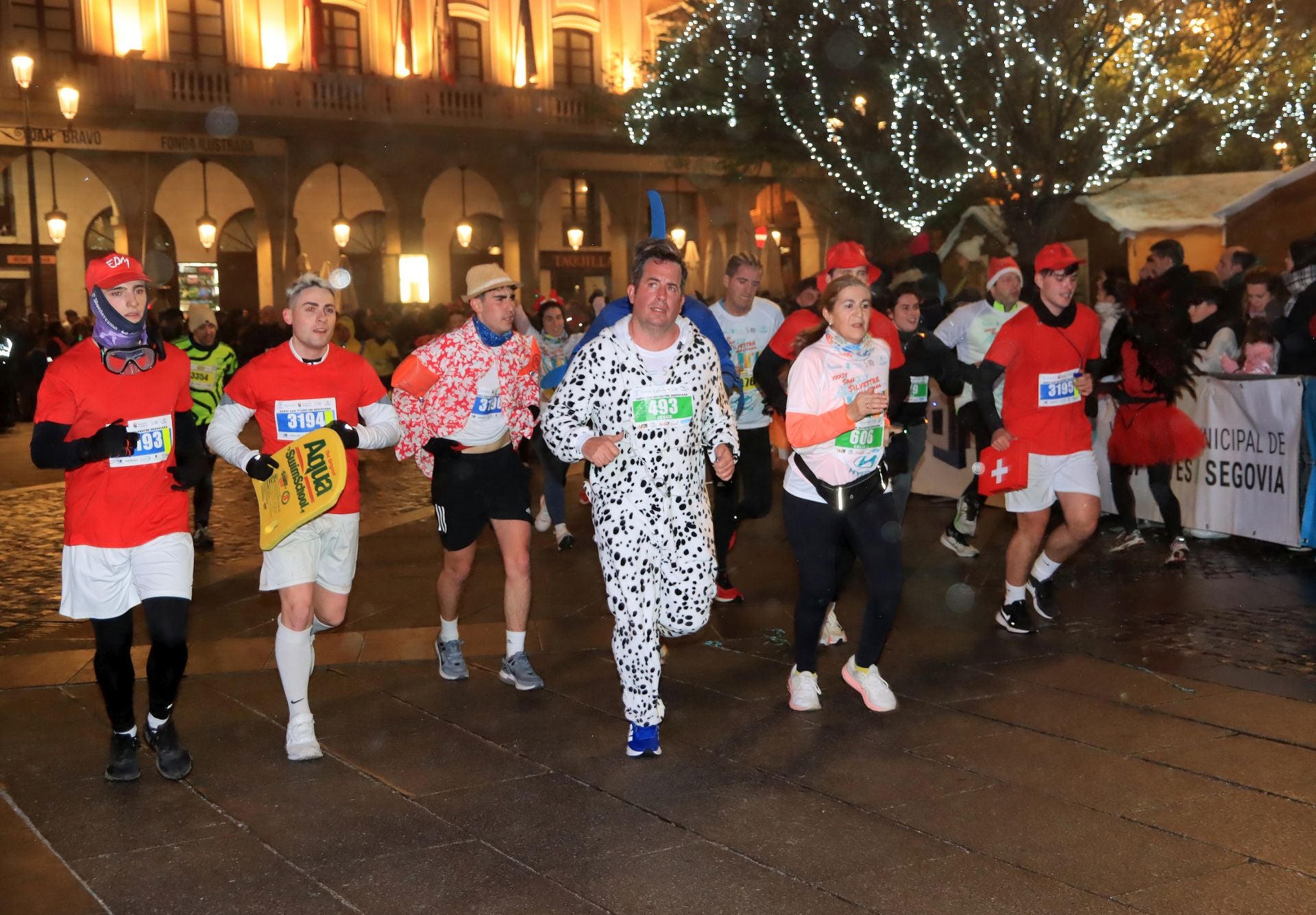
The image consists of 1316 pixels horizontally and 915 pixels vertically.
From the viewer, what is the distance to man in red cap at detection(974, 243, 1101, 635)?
6.99m

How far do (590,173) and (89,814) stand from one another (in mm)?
32579

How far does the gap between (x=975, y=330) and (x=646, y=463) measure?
4.69 m

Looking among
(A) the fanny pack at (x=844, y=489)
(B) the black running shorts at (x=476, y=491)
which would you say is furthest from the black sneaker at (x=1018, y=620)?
(B) the black running shorts at (x=476, y=491)

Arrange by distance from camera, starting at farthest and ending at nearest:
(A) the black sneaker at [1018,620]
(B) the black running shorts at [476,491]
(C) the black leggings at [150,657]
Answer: (A) the black sneaker at [1018,620] → (B) the black running shorts at [476,491] → (C) the black leggings at [150,657]

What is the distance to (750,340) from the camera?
8148 millimetres

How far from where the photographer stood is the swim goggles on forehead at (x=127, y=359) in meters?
5.11

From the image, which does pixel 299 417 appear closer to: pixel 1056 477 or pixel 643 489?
pixel 643 489

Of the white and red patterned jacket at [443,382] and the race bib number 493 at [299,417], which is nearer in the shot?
the race bib number 493 at [299,417]

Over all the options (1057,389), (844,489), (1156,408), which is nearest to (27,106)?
(1156,408)

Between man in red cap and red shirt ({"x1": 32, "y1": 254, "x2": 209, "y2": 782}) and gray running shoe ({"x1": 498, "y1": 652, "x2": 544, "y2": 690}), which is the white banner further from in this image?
man in red cap and red shirt ({"x1": 32, "y1": 254, "x2": 209, "y2": 782})

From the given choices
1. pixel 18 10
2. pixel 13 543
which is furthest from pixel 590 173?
pixel 13 543

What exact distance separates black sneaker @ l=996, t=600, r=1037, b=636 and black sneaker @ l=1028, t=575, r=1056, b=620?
223mm

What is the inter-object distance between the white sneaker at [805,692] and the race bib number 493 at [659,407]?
1.39 metres

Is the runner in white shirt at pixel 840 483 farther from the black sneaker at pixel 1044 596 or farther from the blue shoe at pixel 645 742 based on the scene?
the black sneaker at pixel 1044 596
